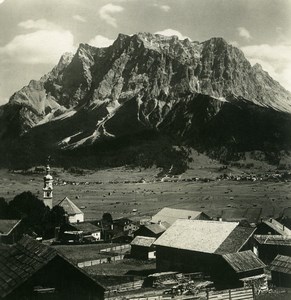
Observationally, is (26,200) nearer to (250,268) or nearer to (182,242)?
(182,242)

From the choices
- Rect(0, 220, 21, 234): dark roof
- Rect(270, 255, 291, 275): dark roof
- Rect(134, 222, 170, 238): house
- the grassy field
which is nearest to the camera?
Rect(270, 255, 291, 275): dark roof

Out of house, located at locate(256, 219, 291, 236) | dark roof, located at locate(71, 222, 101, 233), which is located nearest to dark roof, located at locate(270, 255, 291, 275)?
house, located at locate(256, 219, 291, 236)

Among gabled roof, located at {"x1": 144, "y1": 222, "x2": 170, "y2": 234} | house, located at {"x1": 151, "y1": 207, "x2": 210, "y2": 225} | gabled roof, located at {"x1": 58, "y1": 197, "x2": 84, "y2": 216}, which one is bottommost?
gabled roof, located at {"x1": 144, "y1": 222, "x2": 170, "y2": 234}

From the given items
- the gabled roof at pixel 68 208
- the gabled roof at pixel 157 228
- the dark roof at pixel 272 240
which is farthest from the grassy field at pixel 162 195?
the dark roof at pixel 272 240

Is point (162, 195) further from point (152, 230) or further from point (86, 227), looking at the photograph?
point (152, 230)

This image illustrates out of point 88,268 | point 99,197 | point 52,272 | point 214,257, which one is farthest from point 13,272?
point 99,197

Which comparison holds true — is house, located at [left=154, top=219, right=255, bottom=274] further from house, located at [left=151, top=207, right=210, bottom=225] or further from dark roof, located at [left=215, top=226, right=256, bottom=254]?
house, located at [left=151, top=207, right=210, bottom=225]
